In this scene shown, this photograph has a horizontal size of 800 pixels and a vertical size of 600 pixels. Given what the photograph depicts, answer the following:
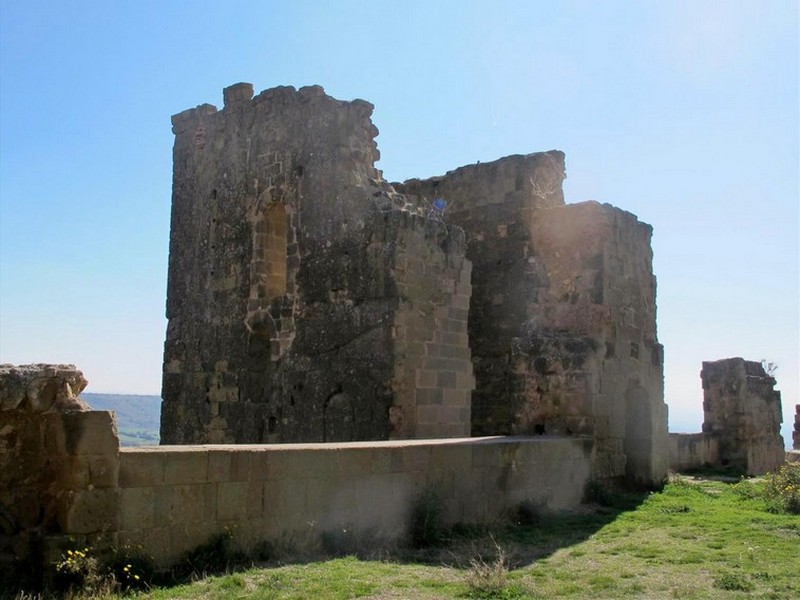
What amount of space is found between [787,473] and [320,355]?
237 inches

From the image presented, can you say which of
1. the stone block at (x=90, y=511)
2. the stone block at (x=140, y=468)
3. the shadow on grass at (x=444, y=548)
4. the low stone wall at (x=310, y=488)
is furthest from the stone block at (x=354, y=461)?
the stone block at (x=90, y=511)

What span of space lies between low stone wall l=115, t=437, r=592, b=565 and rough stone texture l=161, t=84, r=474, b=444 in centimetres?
204

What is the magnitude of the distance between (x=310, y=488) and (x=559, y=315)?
584 centimetres

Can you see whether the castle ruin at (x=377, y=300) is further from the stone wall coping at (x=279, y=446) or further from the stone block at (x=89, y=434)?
the stone block at (x=89, y=434)

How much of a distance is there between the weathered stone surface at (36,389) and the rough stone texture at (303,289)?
5.38 meters

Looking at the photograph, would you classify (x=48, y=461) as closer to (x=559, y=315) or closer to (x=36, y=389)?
(x=36, y=389)

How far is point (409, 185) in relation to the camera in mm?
16016

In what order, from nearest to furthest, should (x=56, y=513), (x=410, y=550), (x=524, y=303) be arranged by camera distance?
(x=56, y=513), (x=410, y=550), (x=524, y=303)

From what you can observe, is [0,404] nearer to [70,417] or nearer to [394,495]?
[70,417]

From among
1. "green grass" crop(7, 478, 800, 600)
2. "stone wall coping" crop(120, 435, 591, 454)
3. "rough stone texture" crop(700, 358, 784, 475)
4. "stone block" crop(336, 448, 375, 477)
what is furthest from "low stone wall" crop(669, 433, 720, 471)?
"stone block" crop(336, 448, 375, 477)

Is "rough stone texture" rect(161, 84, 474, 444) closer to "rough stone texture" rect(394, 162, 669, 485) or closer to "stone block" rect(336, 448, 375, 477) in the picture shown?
"rough stone texture" rect(394, 162, 669, 485)

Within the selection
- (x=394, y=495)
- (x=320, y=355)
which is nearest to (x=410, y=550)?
(x=394, y=495)

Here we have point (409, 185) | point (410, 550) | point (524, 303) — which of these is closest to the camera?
point (410, 550)

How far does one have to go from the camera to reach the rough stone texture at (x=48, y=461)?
5.51m
